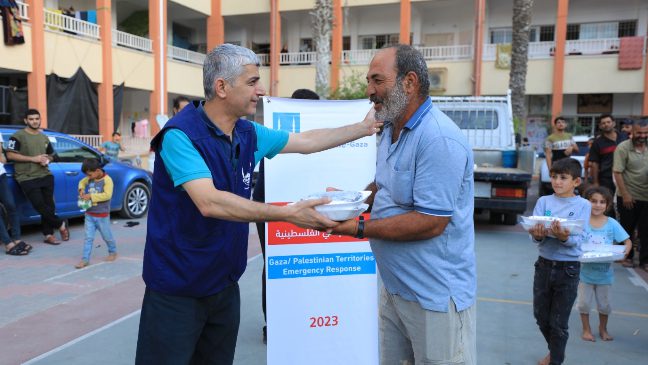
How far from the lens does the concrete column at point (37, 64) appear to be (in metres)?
14.4

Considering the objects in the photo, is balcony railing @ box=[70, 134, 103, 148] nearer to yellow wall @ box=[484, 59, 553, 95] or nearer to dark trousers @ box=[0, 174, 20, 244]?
dark trousers @ box=[0, 174, 20, 244]

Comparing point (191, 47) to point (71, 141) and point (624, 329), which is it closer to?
point (71, 141)

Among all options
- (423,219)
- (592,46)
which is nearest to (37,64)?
(423,219)

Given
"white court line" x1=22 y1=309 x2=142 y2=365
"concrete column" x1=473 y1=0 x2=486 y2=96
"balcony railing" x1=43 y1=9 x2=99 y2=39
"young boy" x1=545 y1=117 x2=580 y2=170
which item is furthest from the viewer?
"concrete column" x1=473 y1=0 x2=486 y2=96

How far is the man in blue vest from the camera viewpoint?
2.07 metres

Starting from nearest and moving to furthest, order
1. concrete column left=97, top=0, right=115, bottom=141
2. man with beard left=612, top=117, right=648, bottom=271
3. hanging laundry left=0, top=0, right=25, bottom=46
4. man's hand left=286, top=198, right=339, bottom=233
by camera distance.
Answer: man's hand left=286, top=198, right=339, bottom=233
man with beard left=612, top=117, right=648, bottom=271
hanging laundry left=0, top=0, right=25, bottom=46
concrete column left=97, top=0, right=115, bottom=141

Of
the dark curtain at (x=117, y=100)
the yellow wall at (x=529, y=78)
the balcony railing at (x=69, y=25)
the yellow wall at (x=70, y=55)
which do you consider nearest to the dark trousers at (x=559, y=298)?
the yellow wall at (x=70, y=55)

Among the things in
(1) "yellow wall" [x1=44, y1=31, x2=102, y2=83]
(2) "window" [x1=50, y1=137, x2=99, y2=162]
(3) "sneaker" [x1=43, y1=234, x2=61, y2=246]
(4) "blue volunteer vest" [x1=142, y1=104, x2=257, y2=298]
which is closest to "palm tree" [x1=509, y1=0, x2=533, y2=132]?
(2) "window" [x1=50, y1=137, x2=99, y2=162]

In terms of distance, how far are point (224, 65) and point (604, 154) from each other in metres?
7.01

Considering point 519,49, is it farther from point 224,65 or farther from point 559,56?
point 224,65

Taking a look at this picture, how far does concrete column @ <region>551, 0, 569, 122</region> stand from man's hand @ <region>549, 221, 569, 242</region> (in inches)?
743

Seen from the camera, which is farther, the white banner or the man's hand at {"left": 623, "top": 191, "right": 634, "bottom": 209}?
the man's hand at {"left": 623, "top": 191, "right": 634, "bottom": 209}

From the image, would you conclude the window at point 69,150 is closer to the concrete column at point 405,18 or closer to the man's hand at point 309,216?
the man's hand at point 309,216

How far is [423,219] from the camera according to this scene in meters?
1.98
